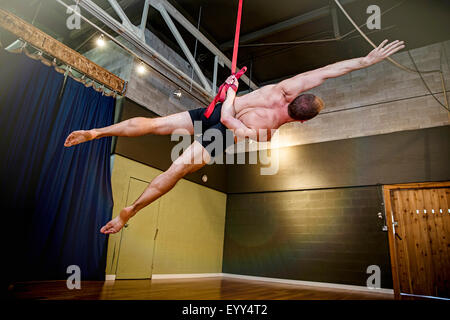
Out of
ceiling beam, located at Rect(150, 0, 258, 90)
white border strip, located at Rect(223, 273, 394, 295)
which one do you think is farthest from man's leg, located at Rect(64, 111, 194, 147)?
white border strip, located at Rect(223, 273, 394, 295)

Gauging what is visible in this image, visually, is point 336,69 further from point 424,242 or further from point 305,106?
point 424,242

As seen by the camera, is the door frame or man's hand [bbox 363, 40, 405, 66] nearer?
man's hand [bbox 363, 40, 405, 66]

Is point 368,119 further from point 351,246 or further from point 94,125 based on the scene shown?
point 94,125

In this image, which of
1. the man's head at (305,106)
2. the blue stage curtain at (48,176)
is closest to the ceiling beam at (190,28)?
the blue stage curtain at (48,176)

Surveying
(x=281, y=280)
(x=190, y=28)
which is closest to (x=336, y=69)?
(x=190, y=28)

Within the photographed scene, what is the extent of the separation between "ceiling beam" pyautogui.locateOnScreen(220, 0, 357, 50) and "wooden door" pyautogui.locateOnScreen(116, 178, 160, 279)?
A: 11.6 ft

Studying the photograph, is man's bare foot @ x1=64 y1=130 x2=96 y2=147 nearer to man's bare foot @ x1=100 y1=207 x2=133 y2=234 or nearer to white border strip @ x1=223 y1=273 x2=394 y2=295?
man's bare foot @ x1=100 y1=207 x2=133 y2=234

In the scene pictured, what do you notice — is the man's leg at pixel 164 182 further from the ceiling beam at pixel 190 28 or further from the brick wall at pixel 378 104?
the brick wall at pixel 378 104

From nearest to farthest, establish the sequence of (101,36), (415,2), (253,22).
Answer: (101,36)
(415,2)
(253,22)

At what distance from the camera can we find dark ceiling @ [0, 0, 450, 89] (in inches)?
200

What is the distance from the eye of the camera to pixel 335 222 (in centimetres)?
575
